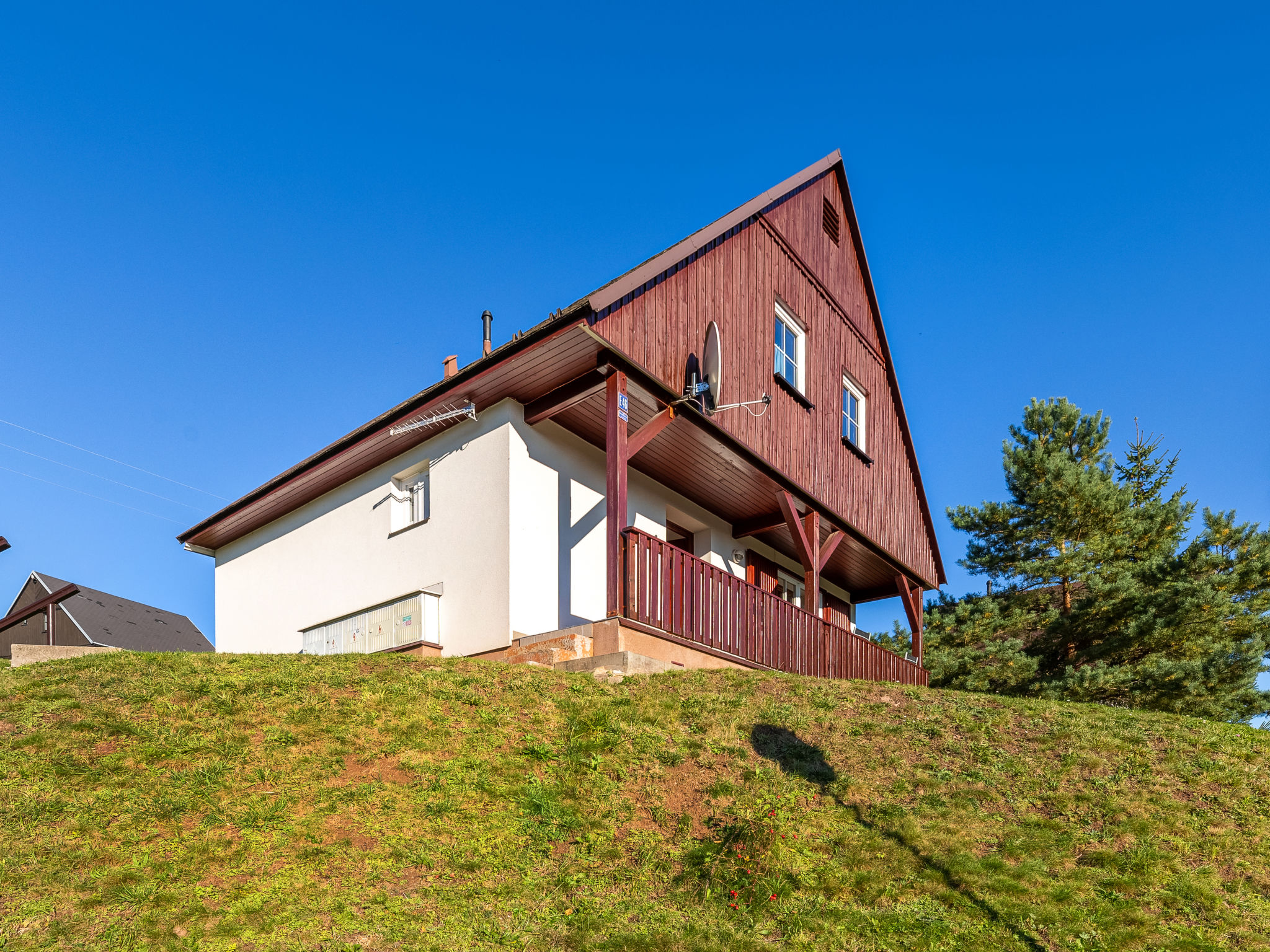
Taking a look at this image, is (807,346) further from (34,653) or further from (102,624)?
(102,624)

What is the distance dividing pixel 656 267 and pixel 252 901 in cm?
849

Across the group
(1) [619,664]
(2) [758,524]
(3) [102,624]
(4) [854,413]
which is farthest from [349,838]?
(3) [102,624]

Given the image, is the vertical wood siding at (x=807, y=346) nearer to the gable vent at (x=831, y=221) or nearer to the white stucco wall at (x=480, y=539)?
the gable vent at (x=831, y=221)

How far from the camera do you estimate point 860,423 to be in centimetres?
1830

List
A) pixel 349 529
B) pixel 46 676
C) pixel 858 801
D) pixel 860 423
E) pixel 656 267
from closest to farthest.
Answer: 1. pixel 858 801
2. pixel 46 676
3. pixel 656 267
4. pixel 349 529
5. pixel 860 423

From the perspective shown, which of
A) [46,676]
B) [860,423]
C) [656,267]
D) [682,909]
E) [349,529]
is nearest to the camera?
[682,909]

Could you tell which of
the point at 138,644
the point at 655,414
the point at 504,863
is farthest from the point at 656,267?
the point at 138,644

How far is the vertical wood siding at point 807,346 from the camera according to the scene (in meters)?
12.4

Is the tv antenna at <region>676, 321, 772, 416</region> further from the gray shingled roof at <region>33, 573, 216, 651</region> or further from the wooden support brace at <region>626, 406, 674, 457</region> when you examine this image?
the gray shingled roof at <region>33, 573, 216, 651</region>

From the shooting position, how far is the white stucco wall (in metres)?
12.1

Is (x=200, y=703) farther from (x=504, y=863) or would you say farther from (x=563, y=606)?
(x=563, y=606)

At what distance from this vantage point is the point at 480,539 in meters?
12.3

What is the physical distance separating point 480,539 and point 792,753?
5.58m

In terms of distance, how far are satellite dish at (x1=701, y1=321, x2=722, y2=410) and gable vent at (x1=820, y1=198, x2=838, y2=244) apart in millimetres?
6542
